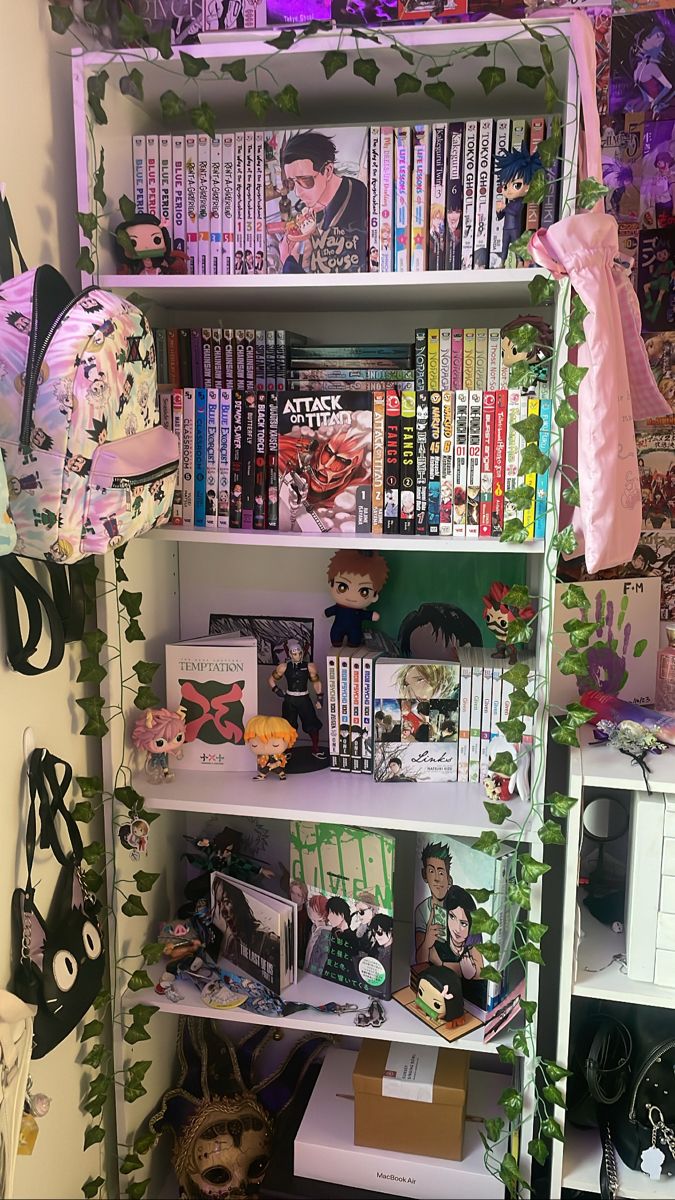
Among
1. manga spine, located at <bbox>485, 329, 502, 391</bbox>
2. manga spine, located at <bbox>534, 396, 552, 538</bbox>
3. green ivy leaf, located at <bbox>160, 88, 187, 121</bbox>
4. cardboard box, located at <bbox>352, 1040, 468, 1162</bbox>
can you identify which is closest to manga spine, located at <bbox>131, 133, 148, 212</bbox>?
green ivy leaf, located at <bbox>160, 88, 187, 121</bbox>

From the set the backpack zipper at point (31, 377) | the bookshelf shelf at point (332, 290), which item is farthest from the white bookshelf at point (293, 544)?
the backpack zipper at point (31, 377)

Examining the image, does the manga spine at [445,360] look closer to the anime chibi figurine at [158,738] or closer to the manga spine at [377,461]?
the manga spine at [377,461]

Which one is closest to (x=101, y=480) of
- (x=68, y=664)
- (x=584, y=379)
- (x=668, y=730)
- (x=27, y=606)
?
(x=27, y=606)

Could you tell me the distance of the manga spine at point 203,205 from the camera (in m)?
1.35

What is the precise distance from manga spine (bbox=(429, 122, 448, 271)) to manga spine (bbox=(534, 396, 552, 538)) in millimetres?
259

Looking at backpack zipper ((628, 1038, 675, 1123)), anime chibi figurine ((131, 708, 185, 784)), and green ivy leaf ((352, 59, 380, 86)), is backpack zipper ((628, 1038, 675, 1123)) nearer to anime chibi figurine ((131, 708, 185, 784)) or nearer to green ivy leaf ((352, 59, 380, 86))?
anime chibi figurine ((131, 708, 185, 784))

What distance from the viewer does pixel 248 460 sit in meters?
1.42

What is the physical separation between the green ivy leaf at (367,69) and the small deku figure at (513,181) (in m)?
0.20

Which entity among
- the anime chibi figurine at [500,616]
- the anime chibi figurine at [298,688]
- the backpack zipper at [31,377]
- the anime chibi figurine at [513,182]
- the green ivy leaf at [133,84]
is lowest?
the anime chibi figurine at [298,688]

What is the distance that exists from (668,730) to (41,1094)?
1074 millimetres

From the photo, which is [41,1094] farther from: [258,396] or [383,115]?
[383,115]

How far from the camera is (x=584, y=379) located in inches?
45.9

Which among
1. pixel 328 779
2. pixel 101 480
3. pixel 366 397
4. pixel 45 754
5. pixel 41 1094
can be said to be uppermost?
pixel 366 397

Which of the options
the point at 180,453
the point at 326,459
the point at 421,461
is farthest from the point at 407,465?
the point at 180,453
